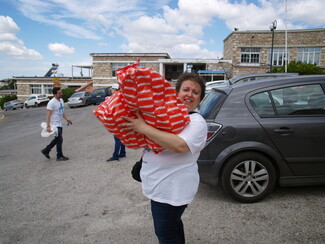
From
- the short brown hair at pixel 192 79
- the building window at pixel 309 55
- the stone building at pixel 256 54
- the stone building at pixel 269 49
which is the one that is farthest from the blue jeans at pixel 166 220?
the building window at pixel 309 55

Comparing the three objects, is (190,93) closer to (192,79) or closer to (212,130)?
(192,79)

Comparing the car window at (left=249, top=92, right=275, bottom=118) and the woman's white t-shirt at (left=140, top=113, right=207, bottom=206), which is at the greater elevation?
the car window at (left=249, top=92, right=275, bottom=118)

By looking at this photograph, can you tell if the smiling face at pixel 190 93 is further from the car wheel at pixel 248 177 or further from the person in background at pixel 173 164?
the car wheel at pixel 248 177

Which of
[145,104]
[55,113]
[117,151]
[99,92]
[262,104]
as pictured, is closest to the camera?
[145,104]

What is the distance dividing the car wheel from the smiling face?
177cm

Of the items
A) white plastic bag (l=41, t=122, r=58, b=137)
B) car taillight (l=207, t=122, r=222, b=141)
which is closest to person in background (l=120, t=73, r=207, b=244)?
car taillight (l=207, t=122, r=222, b=141)

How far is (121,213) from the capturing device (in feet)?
10.1

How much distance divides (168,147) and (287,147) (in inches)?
93.1

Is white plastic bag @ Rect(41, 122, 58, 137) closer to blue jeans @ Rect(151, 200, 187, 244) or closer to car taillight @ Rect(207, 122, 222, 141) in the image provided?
car taillight @ Rect(207, 122, 222, 141)

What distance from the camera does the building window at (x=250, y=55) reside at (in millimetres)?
32312

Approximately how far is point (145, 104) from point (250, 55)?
115ft

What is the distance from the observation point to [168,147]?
1400 millimetres

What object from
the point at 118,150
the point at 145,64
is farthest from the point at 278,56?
the point at 118,150

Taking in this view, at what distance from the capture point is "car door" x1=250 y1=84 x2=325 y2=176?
3.09m
